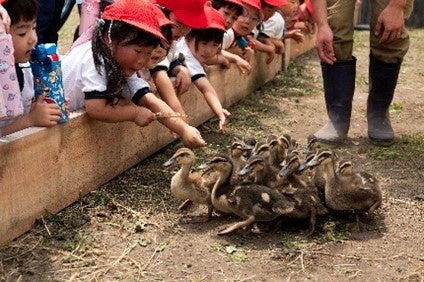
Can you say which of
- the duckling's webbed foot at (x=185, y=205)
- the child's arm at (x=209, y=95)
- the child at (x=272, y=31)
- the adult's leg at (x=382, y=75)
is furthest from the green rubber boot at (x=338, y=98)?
the duckling's webbed foot at (x=185, y=205)

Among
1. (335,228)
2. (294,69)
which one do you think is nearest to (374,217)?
(335,228)

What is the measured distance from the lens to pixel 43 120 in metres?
3.75

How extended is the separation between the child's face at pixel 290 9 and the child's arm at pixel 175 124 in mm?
3590

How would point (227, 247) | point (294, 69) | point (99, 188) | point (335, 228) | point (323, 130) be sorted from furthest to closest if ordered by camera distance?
point (294, 69) < point (323, 130) < point (99, 188) < point (335, 228) < point (227, 247)

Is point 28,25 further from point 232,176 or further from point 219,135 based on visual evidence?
point 219,135

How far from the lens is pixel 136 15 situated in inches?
165

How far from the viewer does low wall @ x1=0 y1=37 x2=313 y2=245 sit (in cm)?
353

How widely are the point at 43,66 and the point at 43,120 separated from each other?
0.27 m

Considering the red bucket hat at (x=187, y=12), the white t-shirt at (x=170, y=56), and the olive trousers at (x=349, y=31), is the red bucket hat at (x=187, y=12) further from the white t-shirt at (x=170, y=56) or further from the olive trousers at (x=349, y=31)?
the olive trousers at (x=349, y=31)

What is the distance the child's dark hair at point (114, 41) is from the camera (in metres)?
4.19

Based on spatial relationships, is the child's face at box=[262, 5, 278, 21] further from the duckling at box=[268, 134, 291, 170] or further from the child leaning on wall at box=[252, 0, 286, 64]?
the duckling at box=[268, 134, 291, 170]

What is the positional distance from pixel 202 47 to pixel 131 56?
1232 mm

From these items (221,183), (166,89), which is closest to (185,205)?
(221,183)

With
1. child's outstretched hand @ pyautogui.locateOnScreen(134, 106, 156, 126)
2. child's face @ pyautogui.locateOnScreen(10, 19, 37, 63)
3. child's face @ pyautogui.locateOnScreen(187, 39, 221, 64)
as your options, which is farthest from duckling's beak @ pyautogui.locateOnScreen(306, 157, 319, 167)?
child's face @ pyautogui.locateOnScreen(187, 39, 221, 64)
